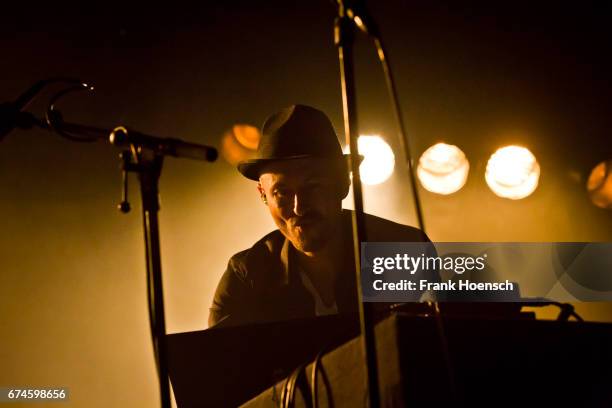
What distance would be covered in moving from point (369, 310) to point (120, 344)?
2981mm

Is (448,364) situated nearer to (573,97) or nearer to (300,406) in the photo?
(300,406)

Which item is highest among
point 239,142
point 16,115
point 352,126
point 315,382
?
point 239,142

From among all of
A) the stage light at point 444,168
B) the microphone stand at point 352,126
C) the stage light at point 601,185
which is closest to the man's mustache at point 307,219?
the stage light at point 444,168

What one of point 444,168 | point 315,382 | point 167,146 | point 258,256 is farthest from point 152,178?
point 444,168

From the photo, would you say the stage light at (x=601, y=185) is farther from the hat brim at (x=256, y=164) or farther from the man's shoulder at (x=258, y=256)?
the man's shoulder at (x=258, y=256)

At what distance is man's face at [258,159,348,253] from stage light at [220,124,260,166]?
1.35m

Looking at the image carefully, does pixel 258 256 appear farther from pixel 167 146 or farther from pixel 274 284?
pixel 167 146

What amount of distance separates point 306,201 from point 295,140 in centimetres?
25

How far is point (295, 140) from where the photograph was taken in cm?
250

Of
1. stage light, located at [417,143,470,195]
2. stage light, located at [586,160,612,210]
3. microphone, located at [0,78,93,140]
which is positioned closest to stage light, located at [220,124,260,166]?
stage light, located at [417,143,470,195]

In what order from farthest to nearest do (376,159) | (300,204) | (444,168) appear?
(376,159) → (444,168) → (300,204)

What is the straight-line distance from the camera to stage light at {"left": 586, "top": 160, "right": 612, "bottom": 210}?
3168 mm

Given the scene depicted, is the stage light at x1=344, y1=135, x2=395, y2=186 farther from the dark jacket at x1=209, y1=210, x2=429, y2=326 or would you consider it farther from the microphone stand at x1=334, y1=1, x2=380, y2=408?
the microphone stand at x1=334, y1=1, x2=380, y2=408

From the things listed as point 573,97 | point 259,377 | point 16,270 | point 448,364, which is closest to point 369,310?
point 448,364
